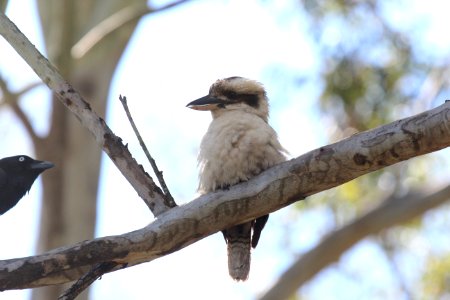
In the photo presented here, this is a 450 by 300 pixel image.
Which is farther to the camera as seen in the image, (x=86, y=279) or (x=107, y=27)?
(x=107, y=27)

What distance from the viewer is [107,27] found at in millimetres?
8156

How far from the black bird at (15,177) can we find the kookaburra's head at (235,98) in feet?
5.37

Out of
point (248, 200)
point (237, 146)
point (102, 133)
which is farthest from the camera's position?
point (237, 146)

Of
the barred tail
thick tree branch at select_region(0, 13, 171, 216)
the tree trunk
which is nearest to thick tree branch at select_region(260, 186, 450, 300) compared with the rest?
the tree trunk

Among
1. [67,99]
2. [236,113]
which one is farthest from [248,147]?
[67,99]

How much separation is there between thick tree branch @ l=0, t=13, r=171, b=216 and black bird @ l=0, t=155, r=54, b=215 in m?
1.87

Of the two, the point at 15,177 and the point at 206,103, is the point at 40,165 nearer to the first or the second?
the point at 15,177

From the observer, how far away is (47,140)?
325 inches

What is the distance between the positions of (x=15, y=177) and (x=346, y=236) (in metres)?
3.26

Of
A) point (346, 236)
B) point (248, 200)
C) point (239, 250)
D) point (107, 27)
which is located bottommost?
point (248, 200)

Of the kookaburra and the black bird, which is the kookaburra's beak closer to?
the kookaburra

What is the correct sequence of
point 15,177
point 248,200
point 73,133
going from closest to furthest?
point 248,200 < point 15,177 < point 73,133

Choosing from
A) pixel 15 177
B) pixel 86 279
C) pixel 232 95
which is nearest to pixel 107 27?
pixel 15 177

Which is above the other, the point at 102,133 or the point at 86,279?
the point at 102,133
